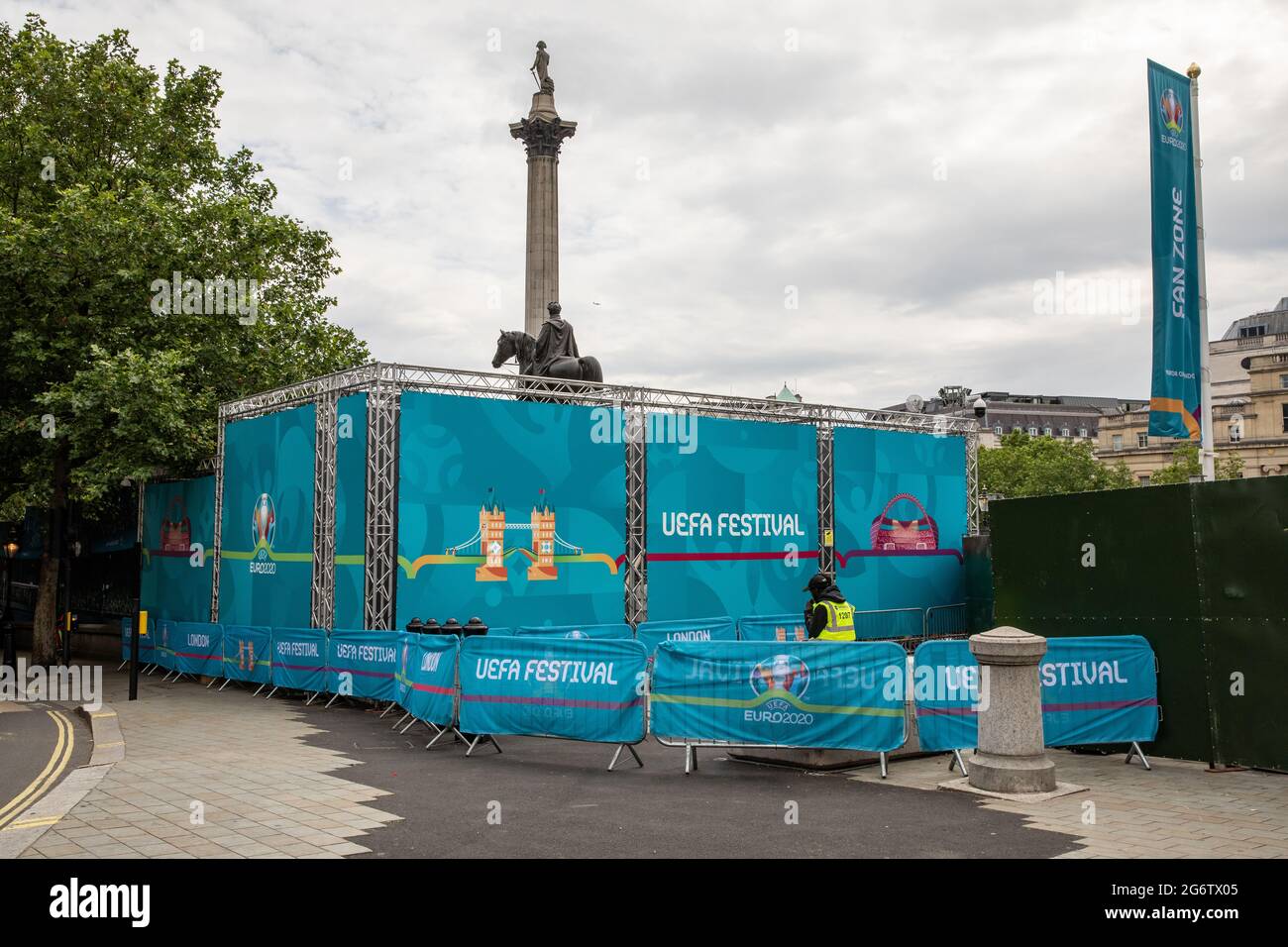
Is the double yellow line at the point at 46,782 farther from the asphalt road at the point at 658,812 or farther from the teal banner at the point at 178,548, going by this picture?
the teal banner at the point at 178,548

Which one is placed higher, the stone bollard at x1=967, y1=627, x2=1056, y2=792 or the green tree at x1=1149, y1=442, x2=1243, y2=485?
the green tree at x1=1149, y1=442, x2=1243, y2=485

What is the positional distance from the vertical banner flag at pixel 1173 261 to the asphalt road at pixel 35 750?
15.6 metres

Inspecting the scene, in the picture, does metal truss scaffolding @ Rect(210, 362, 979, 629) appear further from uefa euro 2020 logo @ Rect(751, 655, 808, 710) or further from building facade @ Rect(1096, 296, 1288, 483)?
building facade @ Rect(1096, 296, 1288, 483)

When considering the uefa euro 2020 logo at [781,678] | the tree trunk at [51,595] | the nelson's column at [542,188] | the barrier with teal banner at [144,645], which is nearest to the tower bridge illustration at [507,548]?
the barrier with teal banner at [144,645]

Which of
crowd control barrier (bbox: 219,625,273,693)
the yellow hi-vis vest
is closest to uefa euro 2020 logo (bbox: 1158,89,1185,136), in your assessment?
the yellow hi-vis vest

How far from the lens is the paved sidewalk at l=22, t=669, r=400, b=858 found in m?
7.96

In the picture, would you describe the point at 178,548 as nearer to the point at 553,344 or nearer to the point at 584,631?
the point at 553,344

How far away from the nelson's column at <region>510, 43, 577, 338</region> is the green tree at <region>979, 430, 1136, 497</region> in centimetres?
4723

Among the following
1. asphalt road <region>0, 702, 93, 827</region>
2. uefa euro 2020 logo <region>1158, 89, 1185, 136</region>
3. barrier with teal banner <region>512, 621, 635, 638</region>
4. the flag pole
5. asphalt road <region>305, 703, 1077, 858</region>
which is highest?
uefa euro 2020 logo <region>1158, 89, 1185, 136</region>

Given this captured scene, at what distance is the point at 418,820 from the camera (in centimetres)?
893

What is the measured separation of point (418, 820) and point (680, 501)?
1482 cm

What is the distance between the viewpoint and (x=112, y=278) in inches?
895

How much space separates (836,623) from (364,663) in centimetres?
818
